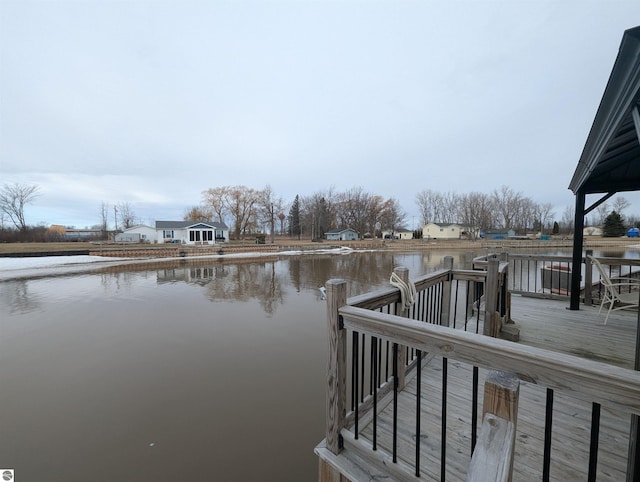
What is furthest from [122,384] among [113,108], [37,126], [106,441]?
[37,126]

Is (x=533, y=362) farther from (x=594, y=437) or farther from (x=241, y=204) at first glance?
(x=241, y=204)

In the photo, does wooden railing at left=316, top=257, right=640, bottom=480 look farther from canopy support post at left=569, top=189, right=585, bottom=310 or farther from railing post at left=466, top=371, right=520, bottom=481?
canopy support post at left=569, top=189, right=585, bottom=310

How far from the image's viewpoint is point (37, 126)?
80.2ft

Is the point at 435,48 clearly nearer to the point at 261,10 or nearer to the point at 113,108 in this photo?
the point at 261,10

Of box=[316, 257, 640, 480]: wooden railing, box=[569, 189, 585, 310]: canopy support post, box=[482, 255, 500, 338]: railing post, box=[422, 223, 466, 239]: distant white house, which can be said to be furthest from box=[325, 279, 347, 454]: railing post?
box=[422, 223, 466, 239]: distant white house

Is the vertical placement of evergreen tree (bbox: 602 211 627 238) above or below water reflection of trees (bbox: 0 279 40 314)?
above

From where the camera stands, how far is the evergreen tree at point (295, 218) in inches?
2238

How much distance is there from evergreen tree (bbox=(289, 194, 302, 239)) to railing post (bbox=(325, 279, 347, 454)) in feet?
180

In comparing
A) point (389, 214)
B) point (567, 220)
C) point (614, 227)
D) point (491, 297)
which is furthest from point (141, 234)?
point (567, 220)

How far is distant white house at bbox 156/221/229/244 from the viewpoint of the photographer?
34.2m

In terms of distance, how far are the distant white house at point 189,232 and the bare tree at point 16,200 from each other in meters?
19.1

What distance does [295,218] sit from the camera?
57.5m

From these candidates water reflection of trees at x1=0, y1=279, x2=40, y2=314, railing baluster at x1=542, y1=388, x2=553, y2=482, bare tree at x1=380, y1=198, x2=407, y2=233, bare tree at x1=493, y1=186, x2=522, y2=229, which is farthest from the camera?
bare tree at x1=493, y1=186, x2=522, y2=229

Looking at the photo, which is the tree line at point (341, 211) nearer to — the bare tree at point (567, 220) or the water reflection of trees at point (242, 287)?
the bare tree at point (567, 220)
